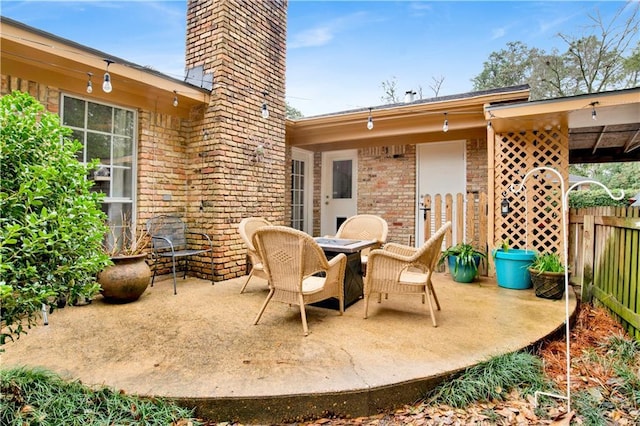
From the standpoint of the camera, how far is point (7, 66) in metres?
3.13

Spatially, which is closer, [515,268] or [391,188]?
[515,268]

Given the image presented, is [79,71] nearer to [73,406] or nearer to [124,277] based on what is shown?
[124,277]

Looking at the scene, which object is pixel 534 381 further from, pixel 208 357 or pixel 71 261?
pixel 71 261

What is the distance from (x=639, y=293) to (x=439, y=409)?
2137 mm

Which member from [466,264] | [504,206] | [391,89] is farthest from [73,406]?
[391,89]

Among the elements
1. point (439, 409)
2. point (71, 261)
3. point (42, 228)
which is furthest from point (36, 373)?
point (439, 409)

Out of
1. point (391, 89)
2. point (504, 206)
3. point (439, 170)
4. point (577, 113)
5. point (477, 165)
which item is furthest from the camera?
point (391, 89)

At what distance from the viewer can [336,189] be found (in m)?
7.89

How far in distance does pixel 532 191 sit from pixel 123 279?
203 inches

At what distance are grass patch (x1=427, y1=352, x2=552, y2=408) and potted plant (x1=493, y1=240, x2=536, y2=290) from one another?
216 cm

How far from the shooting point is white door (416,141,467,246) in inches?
259

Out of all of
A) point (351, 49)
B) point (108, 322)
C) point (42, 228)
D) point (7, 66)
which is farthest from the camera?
point (351, 49)

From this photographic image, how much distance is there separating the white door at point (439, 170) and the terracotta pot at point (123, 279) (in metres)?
4.97

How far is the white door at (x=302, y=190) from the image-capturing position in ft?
24.3
